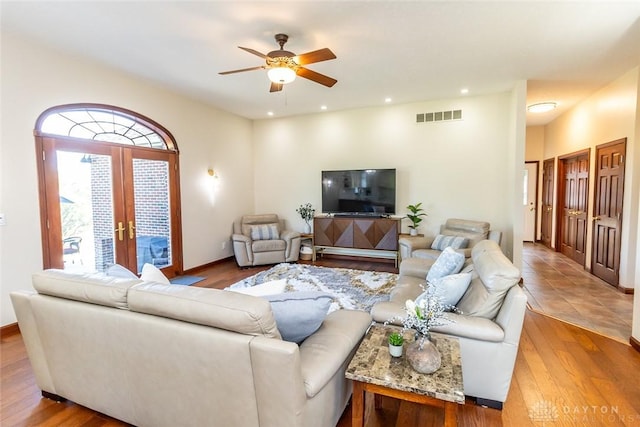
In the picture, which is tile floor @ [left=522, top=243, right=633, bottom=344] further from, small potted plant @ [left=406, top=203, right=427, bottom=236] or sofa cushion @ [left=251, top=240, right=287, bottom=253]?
sofa cushion @ [left=251, top=240, right=287, bottom=253]

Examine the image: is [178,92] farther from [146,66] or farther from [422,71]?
[422,71]

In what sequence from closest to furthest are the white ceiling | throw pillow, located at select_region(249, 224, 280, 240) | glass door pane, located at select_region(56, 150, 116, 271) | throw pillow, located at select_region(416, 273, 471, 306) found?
throw pillow, located at select_region(416, 273, 471, 306) → the white ceiling → glass door pane, located at select_region(56, 150, 116, 271) → throw pillow, located at select_region(249, 224, 280, 240)

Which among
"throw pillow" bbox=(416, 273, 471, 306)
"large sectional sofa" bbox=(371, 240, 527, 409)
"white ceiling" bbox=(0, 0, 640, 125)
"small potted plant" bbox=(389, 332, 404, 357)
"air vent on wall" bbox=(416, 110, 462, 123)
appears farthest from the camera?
"air vent on wall" bbox=(416, 110, 462, 123)

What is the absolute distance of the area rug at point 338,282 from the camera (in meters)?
4.07

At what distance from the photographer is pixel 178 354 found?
59.9 inches

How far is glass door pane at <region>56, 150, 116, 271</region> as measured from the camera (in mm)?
3756

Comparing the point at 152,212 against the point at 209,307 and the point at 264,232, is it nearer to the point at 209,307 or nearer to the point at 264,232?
the point at 264,232

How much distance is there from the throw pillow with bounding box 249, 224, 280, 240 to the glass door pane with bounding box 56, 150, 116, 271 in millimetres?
2358

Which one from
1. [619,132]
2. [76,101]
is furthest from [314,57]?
[619,132]

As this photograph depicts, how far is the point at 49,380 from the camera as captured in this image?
6.82 ft

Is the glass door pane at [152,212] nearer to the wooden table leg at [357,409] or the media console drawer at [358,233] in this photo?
the media console drawer at [358,233]

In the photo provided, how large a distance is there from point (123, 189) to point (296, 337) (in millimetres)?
3892

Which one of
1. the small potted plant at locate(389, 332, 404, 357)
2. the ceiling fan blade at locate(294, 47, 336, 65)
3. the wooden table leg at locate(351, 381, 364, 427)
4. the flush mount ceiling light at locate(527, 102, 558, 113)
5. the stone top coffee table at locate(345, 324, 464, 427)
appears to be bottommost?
the wooden table leg at locate(351, 381, 364, 427)

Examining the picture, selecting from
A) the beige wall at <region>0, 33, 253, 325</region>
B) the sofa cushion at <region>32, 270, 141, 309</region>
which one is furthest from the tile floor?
the beige wall at <region>0, 33, 253, 325</region>
